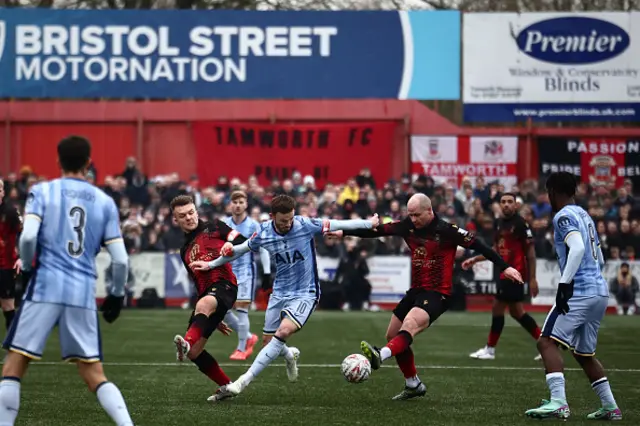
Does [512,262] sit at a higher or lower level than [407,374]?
higher

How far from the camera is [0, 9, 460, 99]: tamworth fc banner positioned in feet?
96.0

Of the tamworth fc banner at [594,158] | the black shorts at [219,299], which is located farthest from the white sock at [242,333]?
the tamworth fc banner at [594,158]

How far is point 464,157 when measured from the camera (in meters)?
29.0

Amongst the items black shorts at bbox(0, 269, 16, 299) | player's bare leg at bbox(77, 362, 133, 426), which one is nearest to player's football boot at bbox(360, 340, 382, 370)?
player's bare leg at bbox(77, 362, 133, 426)

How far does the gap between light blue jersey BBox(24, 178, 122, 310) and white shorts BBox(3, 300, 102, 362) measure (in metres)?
0.06

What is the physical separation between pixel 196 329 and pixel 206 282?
711 mm

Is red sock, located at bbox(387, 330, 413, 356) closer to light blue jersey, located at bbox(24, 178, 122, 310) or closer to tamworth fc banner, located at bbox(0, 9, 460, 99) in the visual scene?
light blue jersey, located at bbox(24, 178, 122, 310)

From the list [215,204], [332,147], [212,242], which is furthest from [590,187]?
[212,242]

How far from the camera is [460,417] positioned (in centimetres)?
967

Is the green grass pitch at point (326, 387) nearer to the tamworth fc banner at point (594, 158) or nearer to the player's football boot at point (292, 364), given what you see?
the player's football boot at point (292, 364)

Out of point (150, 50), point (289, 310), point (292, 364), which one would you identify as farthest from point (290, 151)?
point (289, 310)

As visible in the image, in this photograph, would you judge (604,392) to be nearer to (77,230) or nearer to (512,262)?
(77,230)

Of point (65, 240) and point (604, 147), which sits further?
point (604, 147)

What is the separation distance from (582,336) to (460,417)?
1.28 m
